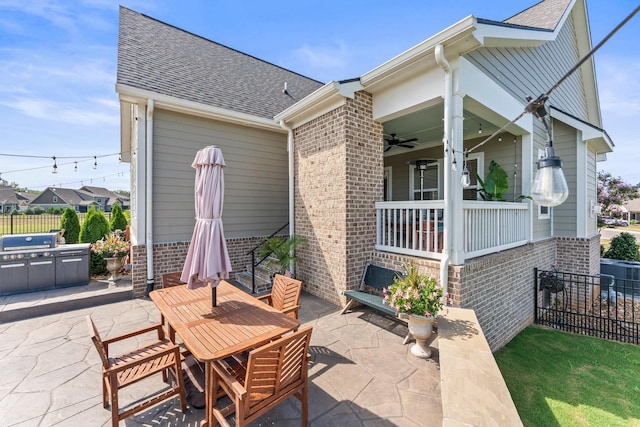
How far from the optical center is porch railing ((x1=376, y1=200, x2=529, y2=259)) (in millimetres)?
4621

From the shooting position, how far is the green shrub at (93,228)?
8594 millimetres

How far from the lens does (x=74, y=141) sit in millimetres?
19188

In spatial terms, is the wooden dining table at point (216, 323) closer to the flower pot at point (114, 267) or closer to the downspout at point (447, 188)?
the downspout at point (447, 188)

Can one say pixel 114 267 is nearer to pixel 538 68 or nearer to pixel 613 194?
pixel 538 68

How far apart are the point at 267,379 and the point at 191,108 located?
243 inches

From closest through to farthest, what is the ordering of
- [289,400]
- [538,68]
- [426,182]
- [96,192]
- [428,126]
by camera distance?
[289,400], [428,126], [538,68], [426,182], [96,192]

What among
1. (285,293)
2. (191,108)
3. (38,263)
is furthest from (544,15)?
(38,263)

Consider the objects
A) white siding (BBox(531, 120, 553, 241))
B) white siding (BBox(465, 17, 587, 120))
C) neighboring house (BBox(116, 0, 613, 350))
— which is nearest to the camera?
neighboring house (BBox(116, 0, 613, 350))

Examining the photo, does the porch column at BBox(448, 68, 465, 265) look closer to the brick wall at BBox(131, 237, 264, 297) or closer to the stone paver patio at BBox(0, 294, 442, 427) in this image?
the stone paver patio at BBox(0, 294, 442, 427)

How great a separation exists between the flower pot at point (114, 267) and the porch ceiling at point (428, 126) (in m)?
7.55

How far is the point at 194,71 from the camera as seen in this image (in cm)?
785

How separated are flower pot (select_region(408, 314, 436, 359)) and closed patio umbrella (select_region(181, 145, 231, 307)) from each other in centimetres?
259

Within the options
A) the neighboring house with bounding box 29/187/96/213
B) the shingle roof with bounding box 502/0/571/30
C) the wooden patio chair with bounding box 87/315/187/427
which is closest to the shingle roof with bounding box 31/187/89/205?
the neighboring house with bounding box 29/187/96/213

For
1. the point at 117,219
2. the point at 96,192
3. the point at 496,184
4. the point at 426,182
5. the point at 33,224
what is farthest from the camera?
the point at 96,192
